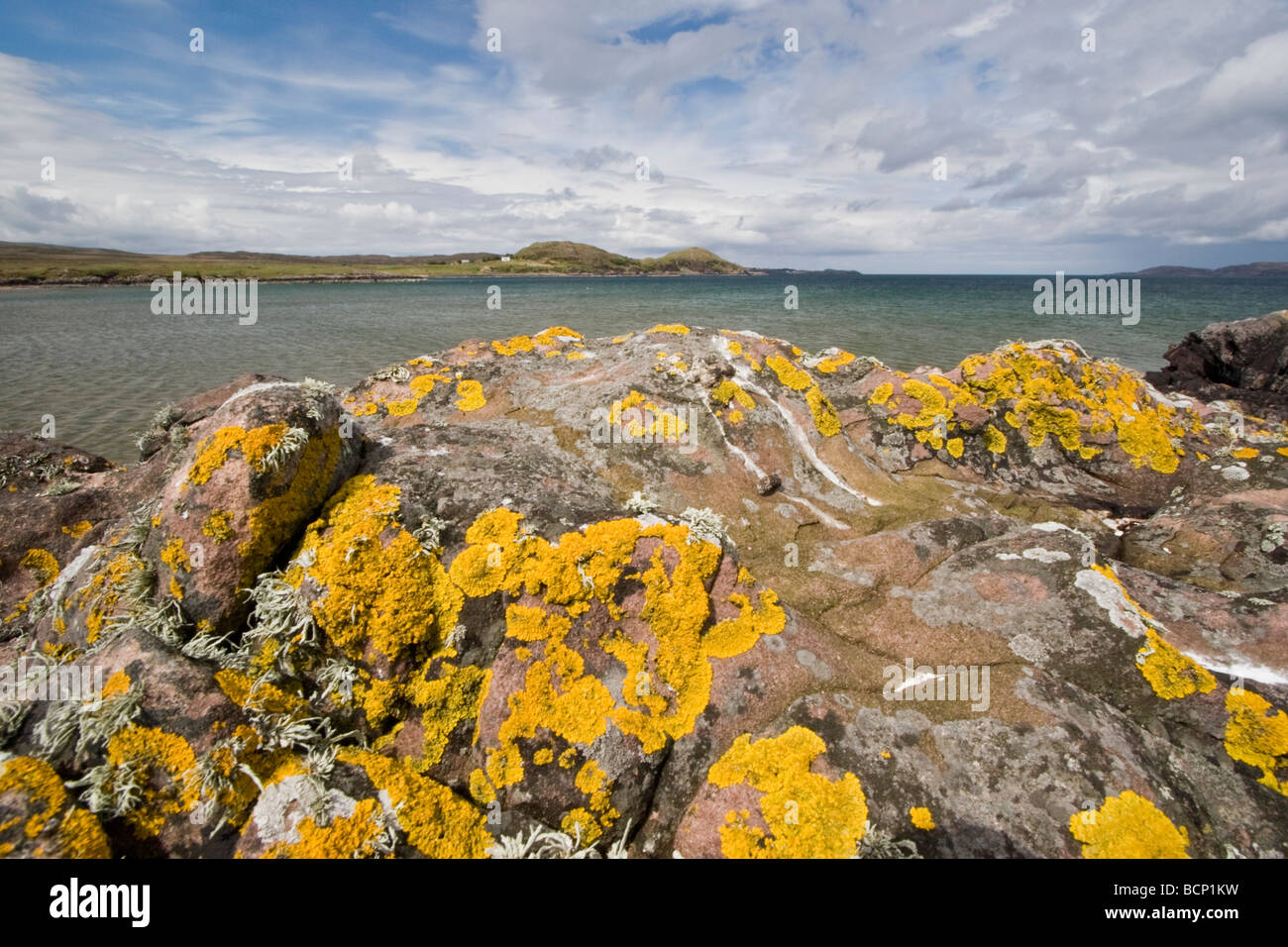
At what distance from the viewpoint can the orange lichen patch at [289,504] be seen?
221 inches

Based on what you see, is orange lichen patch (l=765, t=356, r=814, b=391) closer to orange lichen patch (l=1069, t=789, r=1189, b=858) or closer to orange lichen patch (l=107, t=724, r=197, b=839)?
orange lichen patch (l=1069, t=789, r=1189, b=858)

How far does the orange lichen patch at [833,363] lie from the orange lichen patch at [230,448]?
12.1 m

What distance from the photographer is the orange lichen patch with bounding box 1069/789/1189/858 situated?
4699mm

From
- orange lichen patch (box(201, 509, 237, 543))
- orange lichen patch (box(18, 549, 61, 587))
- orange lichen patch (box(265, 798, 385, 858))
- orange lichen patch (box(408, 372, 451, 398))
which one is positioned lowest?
orange lichen patch (box(265, 798, 385, 858))

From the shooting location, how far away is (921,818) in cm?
496

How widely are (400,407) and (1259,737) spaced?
12.3 metres

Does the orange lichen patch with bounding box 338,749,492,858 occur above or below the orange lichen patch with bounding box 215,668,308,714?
below

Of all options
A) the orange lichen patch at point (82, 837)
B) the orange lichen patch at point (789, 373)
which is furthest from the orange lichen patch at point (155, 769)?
the orange lichen patch at point (789, 373)

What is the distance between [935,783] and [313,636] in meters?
6.00

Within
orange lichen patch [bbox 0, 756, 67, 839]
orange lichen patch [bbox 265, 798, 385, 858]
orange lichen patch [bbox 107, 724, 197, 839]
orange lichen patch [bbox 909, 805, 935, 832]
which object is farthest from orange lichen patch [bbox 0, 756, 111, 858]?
orange lichen patch [bbox 909, 805, 935, 832]

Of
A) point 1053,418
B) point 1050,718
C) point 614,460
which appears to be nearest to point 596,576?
point 614,460

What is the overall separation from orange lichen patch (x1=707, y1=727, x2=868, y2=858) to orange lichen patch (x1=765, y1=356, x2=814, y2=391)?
24.1 ft
